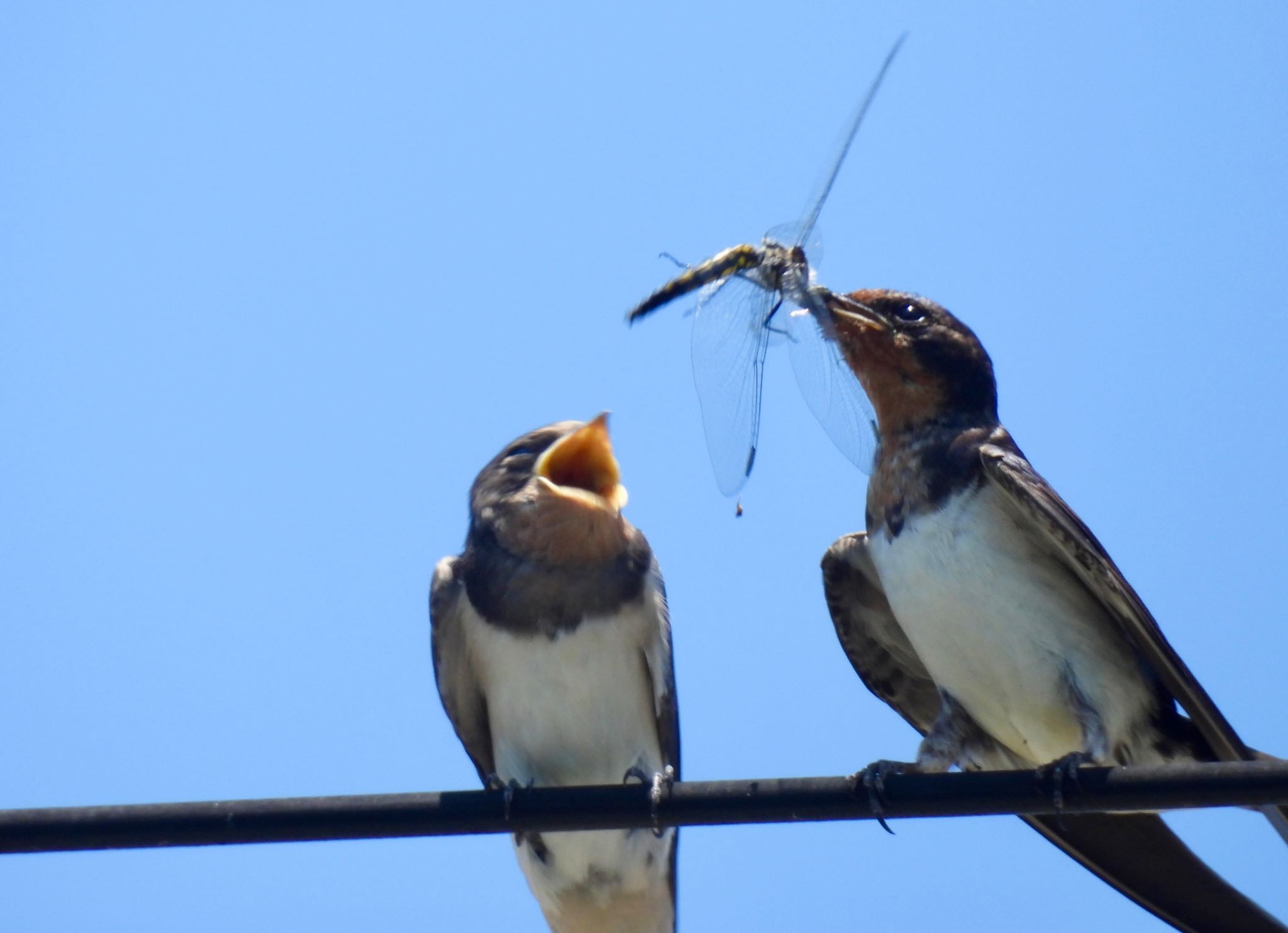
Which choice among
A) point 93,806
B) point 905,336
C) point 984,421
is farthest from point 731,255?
point 93,806

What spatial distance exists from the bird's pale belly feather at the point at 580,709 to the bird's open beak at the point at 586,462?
0.57 meters

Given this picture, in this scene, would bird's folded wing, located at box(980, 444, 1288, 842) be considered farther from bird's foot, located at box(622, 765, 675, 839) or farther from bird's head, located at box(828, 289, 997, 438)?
bird's foot, located at box(622, 765, 675, 839)

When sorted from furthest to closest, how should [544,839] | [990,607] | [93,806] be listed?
[544,839] < [990,607] < [93,806]

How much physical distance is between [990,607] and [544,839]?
201cm

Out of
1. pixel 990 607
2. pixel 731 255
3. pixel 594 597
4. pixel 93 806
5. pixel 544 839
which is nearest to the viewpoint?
pixel 93 806

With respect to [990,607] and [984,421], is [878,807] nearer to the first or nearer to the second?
[990,607]

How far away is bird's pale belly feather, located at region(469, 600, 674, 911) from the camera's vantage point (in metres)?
5.48

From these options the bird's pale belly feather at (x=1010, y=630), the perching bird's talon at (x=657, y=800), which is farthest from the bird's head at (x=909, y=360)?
the perching bird's talon at (x=657, y=800)

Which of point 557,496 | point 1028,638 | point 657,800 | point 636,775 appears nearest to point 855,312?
point 557,496

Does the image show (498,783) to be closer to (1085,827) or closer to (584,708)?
(584,708)

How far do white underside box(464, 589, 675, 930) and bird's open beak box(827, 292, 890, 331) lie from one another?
1.32 meters

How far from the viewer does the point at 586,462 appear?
234 inches

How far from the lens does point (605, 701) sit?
553 centimetres

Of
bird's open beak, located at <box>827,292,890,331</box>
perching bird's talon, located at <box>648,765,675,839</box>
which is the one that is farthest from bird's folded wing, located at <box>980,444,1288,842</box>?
perching bird's talon, located at <box>648,765,675,839</box>
